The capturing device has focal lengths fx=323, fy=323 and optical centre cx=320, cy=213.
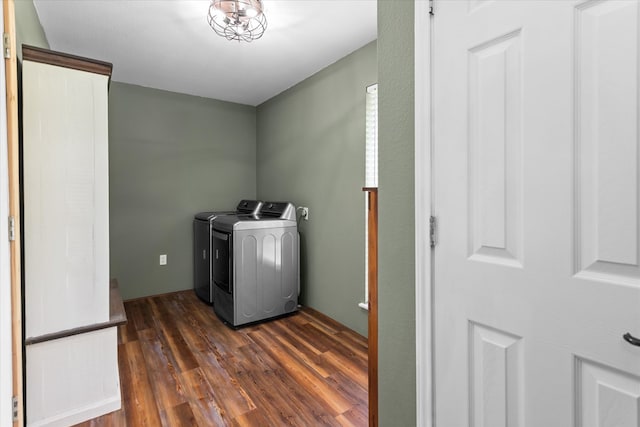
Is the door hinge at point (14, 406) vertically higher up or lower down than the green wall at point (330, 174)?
lower down

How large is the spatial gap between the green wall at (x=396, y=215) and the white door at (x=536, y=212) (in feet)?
0.40

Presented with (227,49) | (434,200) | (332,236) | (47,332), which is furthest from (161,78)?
(434,200)

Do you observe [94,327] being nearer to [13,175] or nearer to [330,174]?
[13,175]

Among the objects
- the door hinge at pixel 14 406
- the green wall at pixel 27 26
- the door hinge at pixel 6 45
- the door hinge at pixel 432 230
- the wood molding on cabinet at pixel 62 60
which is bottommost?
the door hinge at pixel 14 406

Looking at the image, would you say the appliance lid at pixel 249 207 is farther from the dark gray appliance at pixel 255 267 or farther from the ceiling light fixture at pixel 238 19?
the ceiling light fixture at pixel 238 19

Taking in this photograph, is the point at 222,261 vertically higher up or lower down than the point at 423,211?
lower down

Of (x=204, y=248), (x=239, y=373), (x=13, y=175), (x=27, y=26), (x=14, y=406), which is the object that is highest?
(x=27, y=26)

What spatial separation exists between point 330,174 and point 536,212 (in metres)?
2.31

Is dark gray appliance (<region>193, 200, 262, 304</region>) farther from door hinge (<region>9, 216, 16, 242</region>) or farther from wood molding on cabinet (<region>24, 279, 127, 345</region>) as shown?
door hinge (<region>9, 216, 16, 242</region>)

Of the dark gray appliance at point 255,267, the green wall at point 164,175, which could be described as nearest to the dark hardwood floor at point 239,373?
the dark gray appliance at point 255,267

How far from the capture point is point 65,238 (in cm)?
163

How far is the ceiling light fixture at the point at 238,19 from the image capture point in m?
2.01

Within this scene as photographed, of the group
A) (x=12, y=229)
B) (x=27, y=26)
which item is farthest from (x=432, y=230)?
(x=27, y=26)

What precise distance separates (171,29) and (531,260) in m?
2.73
